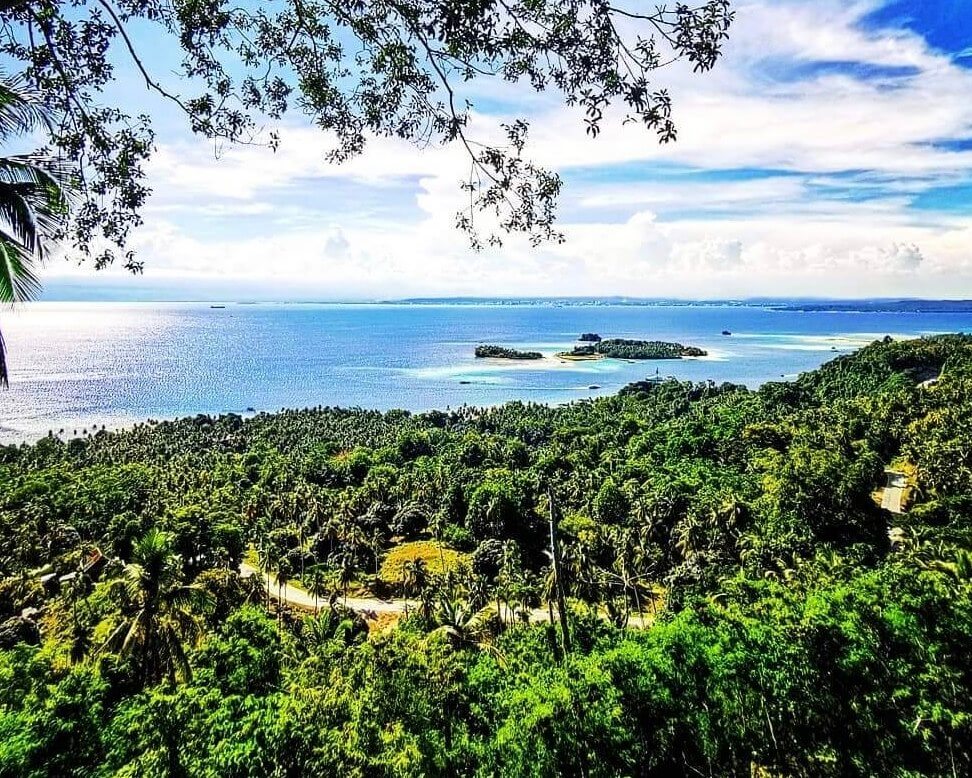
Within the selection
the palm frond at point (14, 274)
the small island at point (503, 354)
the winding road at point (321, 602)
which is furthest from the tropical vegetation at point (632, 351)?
the palm frond at point (14, 274)

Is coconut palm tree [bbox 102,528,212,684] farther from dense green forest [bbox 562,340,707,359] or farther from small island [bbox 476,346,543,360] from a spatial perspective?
dense green forest [bbox 562,340,707,359]

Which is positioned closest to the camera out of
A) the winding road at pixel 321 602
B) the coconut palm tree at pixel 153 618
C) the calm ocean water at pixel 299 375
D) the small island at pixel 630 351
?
the coconut palm tree at pixel 153 618

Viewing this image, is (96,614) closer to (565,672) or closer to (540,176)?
(565,672)

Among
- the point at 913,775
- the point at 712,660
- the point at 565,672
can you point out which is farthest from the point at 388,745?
the point at 913,775

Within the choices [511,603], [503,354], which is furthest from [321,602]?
[503,354]

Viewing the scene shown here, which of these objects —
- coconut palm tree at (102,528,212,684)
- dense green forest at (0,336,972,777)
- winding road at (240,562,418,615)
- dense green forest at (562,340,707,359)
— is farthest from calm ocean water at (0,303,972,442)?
coconut palm tree at (102,528,212,684)

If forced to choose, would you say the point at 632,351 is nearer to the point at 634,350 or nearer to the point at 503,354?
the point at 634,350

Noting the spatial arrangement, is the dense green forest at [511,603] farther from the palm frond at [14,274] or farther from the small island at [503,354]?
the small island at [503,354]
